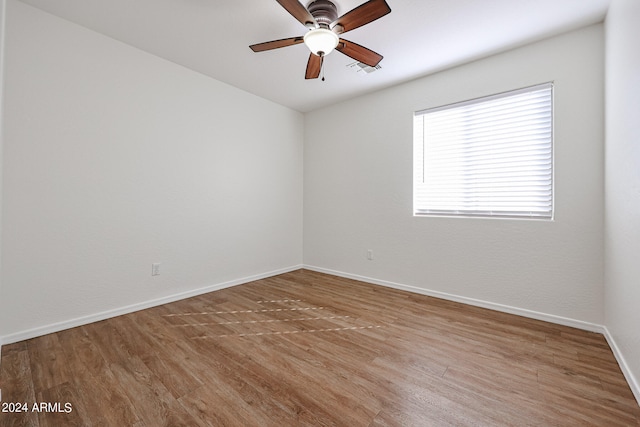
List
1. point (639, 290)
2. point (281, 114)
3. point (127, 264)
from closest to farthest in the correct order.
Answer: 1. point (639, 290)
2. point (127, 264)
3. point (281, 114)

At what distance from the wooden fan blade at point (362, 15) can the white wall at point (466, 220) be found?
5.44 feet

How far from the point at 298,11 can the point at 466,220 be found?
2.52m

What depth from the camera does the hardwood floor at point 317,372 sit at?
136 centimetres

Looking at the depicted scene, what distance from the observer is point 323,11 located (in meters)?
1.99

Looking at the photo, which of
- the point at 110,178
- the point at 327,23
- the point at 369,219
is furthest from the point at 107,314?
the point at 327,23

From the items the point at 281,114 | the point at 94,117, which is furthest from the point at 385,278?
the point at 94,117

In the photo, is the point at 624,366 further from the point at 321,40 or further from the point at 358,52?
the point at 321,40

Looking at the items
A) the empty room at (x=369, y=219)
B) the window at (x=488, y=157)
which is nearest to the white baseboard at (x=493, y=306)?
the empty room at (x=369, y=219)

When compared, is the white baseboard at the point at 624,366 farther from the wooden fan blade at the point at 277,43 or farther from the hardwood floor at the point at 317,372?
the wooden fan blade at the point at 277,43

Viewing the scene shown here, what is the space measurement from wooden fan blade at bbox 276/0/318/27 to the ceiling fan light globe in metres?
0.06

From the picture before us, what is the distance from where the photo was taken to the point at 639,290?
58.0 inches

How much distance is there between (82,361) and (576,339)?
12.1ft

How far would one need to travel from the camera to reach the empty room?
1551mm

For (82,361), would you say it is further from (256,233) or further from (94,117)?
(256,233)
